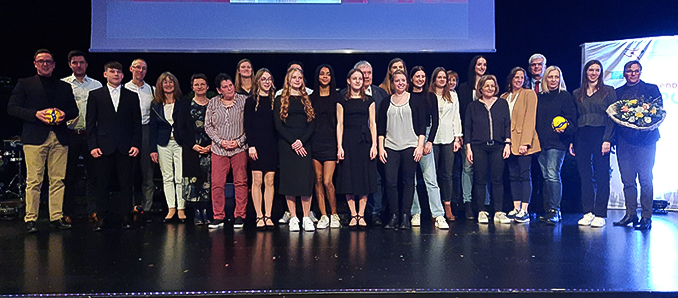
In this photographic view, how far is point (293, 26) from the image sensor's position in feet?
19.1

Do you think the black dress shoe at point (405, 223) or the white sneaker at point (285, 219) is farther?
the white sneaker at point (285, 219)

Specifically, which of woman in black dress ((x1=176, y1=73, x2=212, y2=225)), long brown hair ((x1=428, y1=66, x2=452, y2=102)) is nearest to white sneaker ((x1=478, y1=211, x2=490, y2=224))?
long brown hair ((x1=428, y1=66, x2=452, y2=102))

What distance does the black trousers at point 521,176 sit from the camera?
461 centimetres

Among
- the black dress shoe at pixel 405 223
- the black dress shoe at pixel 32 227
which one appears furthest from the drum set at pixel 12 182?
the black dress shoe at pixel 405 223

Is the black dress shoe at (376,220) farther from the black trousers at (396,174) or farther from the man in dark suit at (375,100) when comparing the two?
the black trousers at (396,174)

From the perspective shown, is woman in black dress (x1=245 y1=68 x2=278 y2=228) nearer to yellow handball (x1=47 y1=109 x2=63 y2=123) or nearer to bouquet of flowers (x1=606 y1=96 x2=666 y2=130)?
yellow handball (x1=47 y1=109 x2=63 y2=123)

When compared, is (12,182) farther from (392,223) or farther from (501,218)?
(501,218)

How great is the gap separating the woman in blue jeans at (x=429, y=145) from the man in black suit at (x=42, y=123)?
2.82 metres

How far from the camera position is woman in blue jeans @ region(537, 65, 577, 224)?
4.51 metres

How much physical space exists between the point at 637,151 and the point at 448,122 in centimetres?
156

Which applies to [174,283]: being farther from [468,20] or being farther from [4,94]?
[4,94]

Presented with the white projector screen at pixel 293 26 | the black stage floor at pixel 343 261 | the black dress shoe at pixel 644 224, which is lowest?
the black stage floor at pixel 343 261

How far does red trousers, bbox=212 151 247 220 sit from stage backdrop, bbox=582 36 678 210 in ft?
13.1

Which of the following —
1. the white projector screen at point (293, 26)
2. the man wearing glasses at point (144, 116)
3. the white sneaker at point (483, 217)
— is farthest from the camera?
the white projector screen at point (293, 26)
